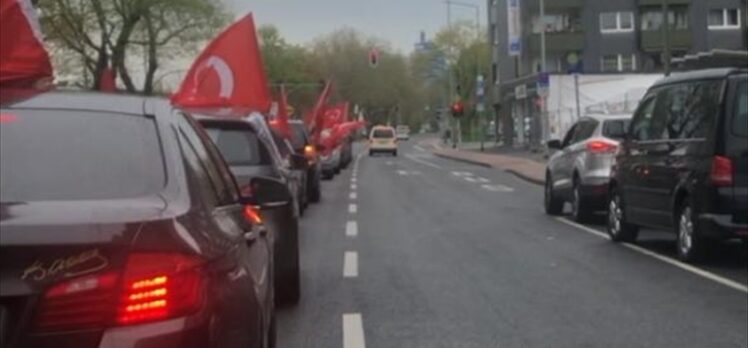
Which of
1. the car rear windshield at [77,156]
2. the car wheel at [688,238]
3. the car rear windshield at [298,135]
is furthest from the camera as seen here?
the car rear windshield at [298,135]

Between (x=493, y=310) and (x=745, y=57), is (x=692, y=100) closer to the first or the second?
(x=745, y=57)

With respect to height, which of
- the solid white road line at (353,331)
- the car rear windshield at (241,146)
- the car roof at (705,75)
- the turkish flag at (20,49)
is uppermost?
the turkish flag at (20,49)

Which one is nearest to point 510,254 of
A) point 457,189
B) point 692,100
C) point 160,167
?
point 692,100

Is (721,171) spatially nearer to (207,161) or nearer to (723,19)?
(207,161)

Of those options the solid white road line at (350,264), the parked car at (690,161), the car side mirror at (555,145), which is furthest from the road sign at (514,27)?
the solid white road line at (350,264)

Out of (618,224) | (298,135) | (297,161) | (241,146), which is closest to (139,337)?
(241,146)

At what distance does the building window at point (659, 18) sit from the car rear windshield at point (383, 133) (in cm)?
1661

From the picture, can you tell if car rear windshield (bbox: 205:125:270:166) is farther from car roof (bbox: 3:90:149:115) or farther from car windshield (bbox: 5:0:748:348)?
car roof (bbox: 3:90:149:115)

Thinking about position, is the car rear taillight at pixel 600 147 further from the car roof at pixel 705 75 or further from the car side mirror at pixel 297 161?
the car side mirror at pixel 297 161

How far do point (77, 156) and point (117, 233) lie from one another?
743 millimetres

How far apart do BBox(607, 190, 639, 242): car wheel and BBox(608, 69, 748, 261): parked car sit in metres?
0.02

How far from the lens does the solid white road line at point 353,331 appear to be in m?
8.89

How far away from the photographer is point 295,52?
12825 cm

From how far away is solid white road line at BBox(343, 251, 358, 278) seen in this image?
42.7 ft
